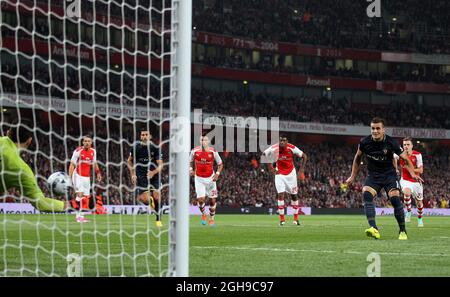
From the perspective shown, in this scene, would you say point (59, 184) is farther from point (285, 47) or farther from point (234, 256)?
point (285, 47)

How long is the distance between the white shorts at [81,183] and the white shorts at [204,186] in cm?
277

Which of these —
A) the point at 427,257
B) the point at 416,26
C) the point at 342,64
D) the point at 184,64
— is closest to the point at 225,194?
the point at 342,64

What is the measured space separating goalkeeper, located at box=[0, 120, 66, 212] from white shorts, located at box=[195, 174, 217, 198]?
42.3ft

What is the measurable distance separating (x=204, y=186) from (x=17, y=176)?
1329 cm

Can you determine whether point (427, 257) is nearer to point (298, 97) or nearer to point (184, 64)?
point (184, 64)

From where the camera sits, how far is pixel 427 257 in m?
11.2

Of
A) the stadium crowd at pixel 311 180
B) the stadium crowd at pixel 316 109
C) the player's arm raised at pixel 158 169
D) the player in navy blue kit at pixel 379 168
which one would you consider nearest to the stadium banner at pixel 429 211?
the stadium crowd at pixel 311 180

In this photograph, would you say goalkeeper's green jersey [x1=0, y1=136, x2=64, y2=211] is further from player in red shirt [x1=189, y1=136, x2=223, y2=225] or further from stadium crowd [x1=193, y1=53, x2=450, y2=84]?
stadium crowd [x1=193, y1=53, x2=450, y2=84]

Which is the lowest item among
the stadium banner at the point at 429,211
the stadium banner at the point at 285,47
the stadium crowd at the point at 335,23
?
the stadium banner at the point at 429,211

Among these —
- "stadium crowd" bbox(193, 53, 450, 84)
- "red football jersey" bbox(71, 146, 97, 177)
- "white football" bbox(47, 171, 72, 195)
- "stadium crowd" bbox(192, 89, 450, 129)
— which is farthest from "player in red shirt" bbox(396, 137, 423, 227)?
"stadium crowd" bbox(193, 53, 450, 84)

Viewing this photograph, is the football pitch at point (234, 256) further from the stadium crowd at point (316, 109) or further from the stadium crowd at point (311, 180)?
the stadium crowd at point (316, 109)

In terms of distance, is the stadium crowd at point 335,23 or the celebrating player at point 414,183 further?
the stadium crowd at point 335,23

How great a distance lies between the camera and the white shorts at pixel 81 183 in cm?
2081

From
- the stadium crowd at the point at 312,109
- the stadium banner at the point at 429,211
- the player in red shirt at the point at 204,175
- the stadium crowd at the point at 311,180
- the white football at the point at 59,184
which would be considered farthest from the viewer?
the stadium crowd at the point at 312,109
